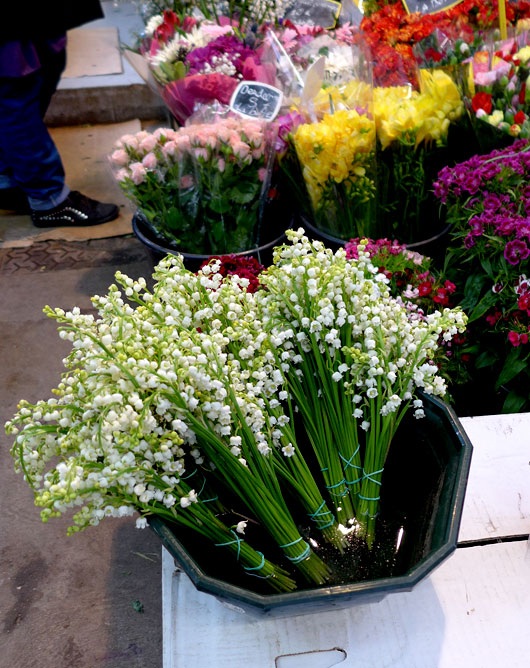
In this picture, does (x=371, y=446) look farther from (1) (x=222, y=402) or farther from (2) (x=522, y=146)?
(2) (x=522, y=146)

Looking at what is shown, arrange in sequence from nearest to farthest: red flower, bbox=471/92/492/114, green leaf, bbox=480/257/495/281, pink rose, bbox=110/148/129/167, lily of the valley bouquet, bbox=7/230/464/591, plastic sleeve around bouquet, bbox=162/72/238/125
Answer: lily of the valley bouquet, bbox=7/230/464/591, green leaf, bbox=480/257/495/281, red flower, bbox=471/92/492/114, pink rose, bbox=110/148/129/167, plastic sleeve around bouquet, bbox=162/72/238/125

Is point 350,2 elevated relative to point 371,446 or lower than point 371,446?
elevated

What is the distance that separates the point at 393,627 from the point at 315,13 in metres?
2.81

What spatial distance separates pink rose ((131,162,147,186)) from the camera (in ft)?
6.61

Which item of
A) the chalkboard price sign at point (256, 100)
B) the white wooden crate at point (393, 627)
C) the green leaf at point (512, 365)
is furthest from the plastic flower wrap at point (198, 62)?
the white wooden crate at point (393, 627)

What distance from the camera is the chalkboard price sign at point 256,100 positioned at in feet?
7.27

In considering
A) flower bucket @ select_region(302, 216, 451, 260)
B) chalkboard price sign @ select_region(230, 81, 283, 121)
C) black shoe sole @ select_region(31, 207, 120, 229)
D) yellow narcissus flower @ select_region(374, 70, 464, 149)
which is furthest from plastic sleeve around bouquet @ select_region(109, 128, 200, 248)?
black shoe sole @ select_region(31, 207, 120, 229)

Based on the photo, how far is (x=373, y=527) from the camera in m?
1.09

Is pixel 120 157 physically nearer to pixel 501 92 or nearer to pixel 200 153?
pixel 200 153

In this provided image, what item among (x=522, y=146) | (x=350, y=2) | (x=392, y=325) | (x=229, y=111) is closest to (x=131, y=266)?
(x=229, y=111)

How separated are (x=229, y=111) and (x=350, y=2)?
3.18 feet

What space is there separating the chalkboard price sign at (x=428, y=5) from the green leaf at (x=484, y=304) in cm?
126

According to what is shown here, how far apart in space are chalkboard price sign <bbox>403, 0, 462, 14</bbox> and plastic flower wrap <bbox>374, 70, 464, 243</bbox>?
1.23 feet

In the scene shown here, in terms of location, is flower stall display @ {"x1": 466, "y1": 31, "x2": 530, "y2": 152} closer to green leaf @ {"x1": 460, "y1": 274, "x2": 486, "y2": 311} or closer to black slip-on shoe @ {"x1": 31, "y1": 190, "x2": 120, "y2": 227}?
green leaf @ {"x1": 460, "y1": 274, "x2": 486, "y2": 311}
